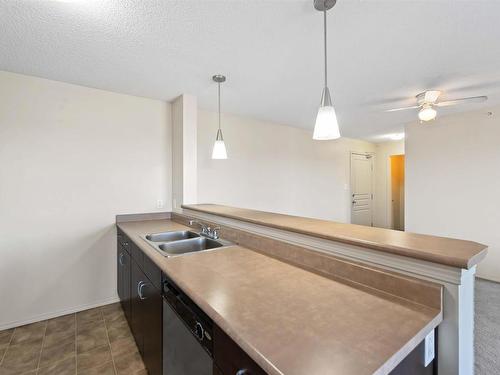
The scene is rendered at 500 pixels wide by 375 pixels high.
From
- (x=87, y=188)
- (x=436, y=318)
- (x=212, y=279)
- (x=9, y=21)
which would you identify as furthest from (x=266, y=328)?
(x=87, y=188)

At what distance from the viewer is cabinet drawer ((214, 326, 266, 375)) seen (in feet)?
2.47

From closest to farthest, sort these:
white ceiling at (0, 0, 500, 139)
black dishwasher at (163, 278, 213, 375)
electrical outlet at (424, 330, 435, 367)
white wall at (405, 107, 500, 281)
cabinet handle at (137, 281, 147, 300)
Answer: electrical outlet at (424, 330, 435, 367) → black dishwasher at (163, 278, 213, 375) → white ceiling at (0, 0, 500, 139) → cabinet handle at (137, 281, 147, 300) → white wall at (405, 107, 500, 281)

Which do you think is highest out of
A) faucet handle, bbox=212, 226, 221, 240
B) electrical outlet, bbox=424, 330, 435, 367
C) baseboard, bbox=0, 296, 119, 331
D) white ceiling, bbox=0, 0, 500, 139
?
white ceiling, bbox=0, 0, 500, 139

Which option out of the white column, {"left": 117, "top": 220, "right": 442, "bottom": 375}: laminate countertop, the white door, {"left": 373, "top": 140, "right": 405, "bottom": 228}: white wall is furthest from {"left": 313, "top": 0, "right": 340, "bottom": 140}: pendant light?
{"left": 373, "top": 140, "right": 405, "bottom": 228}: white wall

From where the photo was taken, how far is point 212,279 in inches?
49.2

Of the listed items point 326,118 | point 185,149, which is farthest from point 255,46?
point 185,149

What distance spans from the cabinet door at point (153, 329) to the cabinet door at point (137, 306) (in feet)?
0.31

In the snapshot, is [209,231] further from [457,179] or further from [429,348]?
[457,179]

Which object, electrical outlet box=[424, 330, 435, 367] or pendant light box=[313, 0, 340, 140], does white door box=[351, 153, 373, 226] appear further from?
electrical outlet box=[424, 330, 435, 367]

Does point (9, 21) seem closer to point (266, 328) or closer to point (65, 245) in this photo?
point (65, 245)

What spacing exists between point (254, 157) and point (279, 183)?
27.3 inches

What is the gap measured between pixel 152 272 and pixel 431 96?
3.37 metres

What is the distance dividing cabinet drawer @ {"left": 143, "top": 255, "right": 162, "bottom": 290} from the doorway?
254 inches

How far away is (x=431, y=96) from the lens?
111 inches
